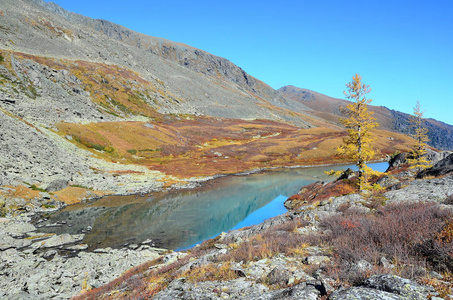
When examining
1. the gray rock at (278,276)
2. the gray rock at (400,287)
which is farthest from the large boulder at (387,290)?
the gray rock at (278,276)

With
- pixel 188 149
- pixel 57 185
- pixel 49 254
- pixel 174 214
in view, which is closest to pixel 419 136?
pixel 174 214

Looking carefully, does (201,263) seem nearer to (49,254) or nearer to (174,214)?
(49,254)

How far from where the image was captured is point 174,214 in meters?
35.6

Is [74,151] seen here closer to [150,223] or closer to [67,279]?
[150,223]

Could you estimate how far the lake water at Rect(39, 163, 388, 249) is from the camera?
27516mm

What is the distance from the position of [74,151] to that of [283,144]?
71.8m

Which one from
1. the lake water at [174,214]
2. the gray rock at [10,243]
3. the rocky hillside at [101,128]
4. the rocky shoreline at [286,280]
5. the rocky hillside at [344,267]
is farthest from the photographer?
the rocky hillside at [101,128]

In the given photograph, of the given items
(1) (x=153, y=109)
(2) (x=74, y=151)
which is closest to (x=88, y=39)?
(1) (x=153, y=109)

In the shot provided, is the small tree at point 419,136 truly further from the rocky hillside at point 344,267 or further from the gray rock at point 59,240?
the gray rock at point 59,240

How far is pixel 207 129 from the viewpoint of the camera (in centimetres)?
11644

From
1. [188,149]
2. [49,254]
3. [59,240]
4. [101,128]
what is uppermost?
[101,128]

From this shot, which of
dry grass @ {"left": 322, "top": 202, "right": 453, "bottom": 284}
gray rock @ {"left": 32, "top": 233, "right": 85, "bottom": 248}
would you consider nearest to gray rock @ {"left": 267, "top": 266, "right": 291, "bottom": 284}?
dry grass @ {"left": 322, "top": 202, "right": 453, "bottom": 284}

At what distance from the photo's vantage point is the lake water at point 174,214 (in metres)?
27.5

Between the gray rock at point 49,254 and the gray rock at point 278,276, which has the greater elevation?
the gray rock at point 278,276
